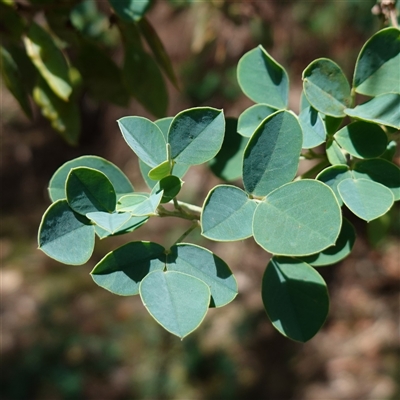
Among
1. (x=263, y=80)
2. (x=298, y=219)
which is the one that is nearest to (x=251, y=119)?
(x=263, y=80)

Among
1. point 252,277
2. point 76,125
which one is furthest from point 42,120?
point 76,125

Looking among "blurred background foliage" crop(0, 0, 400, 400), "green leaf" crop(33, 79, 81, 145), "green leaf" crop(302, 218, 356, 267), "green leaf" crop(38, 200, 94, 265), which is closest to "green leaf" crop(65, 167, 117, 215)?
"green leaf" crop(38, 200, 94, 265)

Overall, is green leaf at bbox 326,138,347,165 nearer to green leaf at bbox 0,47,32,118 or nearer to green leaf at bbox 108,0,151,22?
green leaf at bbox 108,0,151,22

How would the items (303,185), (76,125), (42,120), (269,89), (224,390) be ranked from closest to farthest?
(303,185) → (269,89) → (76,125) → (224,390) → (42,120)

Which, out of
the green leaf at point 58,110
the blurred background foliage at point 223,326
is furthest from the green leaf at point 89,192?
the blurred background foliage at point 223,326

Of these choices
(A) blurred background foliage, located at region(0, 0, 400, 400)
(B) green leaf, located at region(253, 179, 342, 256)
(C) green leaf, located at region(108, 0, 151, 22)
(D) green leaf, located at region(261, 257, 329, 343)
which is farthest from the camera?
(A) blurred background foliage, located at region(0, 0, 400, 400)

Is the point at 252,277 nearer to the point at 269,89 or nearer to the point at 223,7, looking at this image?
the point at 223,7

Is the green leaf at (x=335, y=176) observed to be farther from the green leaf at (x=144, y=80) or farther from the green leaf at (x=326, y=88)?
the green leaf at (x=144, y=80)

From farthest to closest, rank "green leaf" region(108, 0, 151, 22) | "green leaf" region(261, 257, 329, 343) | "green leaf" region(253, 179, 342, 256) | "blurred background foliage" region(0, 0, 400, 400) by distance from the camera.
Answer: "blurred background foliage" region(0, 0, 400, 400), "green leaf" region(108, 0, 151, 22), "green leaf" region(261, 257, 329, 343), "green leaf" region(253, 179, 342, 256)
